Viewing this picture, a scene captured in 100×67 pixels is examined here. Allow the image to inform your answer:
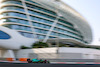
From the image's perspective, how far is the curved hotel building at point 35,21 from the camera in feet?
131

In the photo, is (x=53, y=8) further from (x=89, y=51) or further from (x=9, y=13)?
(x=89, y=51)

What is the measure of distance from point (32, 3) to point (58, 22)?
12.1 meters

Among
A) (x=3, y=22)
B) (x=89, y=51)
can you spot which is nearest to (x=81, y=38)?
(x=89, y=51)

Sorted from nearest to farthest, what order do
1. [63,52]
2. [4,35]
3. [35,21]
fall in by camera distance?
[4,35] < [63,52] < [35,21]

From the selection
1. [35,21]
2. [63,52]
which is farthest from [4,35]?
[35,21]

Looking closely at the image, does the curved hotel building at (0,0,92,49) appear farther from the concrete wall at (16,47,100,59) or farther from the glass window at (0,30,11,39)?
the concrete wall at (16,47,100,59)

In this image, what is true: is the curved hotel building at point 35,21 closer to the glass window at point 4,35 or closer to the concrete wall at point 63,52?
the glass window at point 4,35

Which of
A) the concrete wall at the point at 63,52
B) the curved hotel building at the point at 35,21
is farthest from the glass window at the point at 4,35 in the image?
the concrete wall at the point at 63,52

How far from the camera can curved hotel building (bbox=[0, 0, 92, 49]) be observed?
4000 cm

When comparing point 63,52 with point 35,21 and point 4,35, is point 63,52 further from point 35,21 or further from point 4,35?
point 35,21

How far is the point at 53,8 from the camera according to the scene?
168 ft

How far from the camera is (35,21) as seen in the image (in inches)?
1763

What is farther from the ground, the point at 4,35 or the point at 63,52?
the point at 4,35

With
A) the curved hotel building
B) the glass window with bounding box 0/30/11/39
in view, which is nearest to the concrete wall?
the curved hotel building
